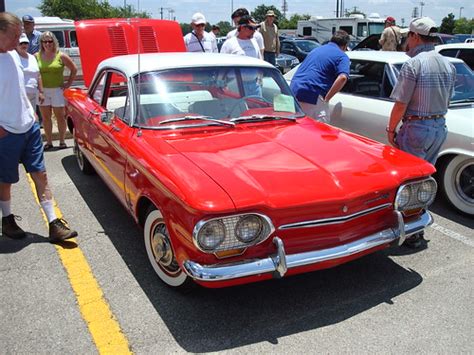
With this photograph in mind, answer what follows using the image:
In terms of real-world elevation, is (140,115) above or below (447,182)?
above

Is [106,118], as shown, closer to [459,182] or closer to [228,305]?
[228,305]

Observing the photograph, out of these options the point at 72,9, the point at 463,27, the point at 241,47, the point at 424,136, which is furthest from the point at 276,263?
the point at 463,27

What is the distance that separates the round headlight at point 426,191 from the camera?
10.6 feet

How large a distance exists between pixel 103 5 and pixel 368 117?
4891cm

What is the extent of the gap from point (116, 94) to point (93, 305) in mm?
2418

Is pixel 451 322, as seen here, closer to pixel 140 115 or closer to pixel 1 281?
pixel 140 115

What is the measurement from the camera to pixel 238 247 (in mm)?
2676

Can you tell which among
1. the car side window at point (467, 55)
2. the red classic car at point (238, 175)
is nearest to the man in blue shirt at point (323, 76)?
the red classic car at point (238, 175)

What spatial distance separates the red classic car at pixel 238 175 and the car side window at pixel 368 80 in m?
1.76

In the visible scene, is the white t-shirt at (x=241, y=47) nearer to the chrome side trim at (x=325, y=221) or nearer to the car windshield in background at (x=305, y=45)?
the chrome side trim at (x=325, y=221)

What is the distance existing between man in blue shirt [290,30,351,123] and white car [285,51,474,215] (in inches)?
19.5

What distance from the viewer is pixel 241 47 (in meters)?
6.75

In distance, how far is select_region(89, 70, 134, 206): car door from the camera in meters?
3.79

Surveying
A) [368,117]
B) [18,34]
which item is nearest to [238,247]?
[18,34]
